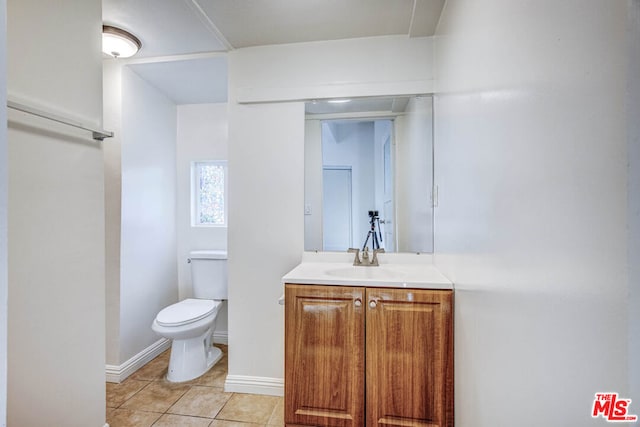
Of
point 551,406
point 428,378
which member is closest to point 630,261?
point 551,406

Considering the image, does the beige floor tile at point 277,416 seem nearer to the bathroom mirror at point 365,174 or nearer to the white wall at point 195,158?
the bathroom mirror at point 365,174

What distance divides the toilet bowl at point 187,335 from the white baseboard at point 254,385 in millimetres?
364

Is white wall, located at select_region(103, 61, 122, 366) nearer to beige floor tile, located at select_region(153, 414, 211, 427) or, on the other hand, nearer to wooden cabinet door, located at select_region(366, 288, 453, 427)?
beige floor tile, located at select_region(153, 414, 211, 427)

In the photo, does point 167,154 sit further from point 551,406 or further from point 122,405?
point 551,406

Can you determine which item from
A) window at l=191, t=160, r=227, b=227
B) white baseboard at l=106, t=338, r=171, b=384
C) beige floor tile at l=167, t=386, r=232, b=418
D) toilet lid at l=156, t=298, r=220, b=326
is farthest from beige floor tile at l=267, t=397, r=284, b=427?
window at l=191, t=160, r=227, b=227

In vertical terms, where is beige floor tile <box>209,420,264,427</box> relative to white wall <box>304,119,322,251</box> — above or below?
below

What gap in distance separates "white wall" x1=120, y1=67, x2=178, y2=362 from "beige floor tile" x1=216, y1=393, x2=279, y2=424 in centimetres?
99

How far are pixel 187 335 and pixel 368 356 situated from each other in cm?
138

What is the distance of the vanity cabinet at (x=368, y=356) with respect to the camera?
141cm

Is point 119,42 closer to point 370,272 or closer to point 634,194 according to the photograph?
point 370,272

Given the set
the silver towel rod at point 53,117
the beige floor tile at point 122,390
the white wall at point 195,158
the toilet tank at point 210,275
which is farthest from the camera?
the white wall at point 195,158

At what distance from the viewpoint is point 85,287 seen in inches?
57.7

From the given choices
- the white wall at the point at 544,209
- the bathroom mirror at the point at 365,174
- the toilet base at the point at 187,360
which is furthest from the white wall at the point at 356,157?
the toilet base at the point at 187,360

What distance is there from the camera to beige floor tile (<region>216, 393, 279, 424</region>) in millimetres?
1764
